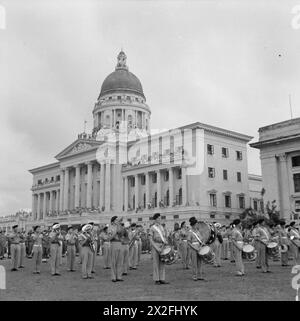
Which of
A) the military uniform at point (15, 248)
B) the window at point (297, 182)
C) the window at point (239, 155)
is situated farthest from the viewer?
the window at point (239, 155)

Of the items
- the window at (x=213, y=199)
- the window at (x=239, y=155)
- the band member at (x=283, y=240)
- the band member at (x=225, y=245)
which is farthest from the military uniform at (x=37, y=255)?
the window at (x=239, y=155)

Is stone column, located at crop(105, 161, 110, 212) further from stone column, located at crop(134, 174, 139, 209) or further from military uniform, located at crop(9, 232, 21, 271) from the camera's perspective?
military uniform, located at crop(9, 232, 21, 271)

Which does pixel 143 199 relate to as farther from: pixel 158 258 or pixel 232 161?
pixel 158 258

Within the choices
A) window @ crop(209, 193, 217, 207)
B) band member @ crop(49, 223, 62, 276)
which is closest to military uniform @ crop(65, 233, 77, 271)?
band member @ crop(49, 223, 62, 276)

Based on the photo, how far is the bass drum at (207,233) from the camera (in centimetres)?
1286

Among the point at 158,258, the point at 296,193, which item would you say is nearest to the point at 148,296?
the point at 158,258

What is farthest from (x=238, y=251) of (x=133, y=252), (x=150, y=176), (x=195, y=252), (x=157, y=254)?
(x=150, y=176)

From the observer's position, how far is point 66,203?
7138 centimetres

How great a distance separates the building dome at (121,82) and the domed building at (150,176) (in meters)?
6.83

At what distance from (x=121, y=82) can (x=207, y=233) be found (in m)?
74.4

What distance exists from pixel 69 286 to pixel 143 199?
158 feet

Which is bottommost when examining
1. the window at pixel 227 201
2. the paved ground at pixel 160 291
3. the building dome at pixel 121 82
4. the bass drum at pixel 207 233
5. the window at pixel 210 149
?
the paved ground at pixel 160 291

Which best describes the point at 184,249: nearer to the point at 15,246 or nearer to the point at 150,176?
the point at 15,246

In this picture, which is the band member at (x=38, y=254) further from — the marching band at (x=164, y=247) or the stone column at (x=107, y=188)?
the stone column at (x=107, y=188)
